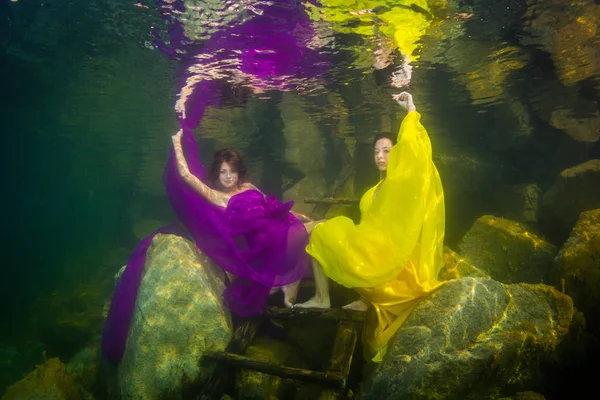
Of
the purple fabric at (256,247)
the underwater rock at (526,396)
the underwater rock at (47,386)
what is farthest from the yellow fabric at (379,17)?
the underwater rock at (47,386)

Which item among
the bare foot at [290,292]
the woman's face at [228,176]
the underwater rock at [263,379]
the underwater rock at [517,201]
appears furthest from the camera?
the underwater rock at [517,201]

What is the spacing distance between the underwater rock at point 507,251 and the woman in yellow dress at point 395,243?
3.30 meters

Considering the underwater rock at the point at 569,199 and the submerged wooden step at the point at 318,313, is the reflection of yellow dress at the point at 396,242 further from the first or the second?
the underwater rock at the point at 569,199

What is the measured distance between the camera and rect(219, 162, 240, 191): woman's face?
21.2 ft

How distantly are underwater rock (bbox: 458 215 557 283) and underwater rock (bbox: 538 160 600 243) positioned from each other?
236cm

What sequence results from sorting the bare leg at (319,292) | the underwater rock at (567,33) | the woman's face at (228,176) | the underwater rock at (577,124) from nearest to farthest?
1. the bare leg at (319,292)
2. the woman's face at (228,176)
3. the underwater rock at (567,33)
4. the underwater rock at (577,124)

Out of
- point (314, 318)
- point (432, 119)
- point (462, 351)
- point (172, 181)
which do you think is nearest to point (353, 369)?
point (314, 318)

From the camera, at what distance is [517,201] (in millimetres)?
12500

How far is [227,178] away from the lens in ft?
21.4

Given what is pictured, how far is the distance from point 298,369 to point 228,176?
12.9 feet

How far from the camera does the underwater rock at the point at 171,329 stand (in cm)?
476

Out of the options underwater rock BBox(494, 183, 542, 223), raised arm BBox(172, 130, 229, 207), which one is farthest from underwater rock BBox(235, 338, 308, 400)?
underwater rock BBox(494, 183, 542, 223)

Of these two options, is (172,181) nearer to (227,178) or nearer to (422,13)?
(227,178)

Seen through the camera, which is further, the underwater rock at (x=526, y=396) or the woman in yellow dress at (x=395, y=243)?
the woman in yellow dress at (x=395, y=243)
